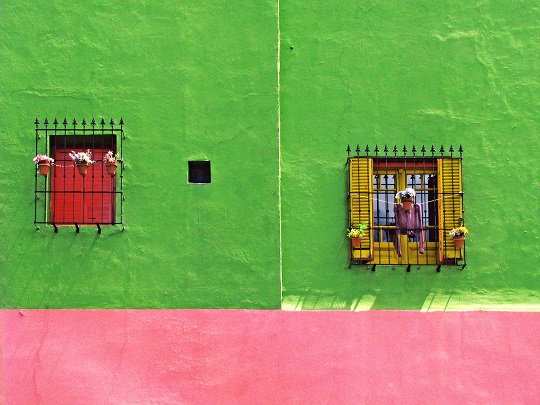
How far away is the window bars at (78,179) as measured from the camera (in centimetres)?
840

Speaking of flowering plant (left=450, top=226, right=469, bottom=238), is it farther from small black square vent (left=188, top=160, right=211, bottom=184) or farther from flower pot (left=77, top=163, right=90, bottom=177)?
A: flower pot (left=77, top=163, right=90, bottom=177)

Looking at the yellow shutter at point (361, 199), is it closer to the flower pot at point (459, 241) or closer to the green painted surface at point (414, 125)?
the green painted surface at point (414, 125)

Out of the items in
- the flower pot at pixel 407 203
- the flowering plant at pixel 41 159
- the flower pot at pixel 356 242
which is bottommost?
the flower pot at pixel 356 242

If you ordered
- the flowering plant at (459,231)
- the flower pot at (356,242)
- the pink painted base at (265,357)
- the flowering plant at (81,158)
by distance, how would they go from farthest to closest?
the flower pot at (356,242), the flowering plant at (459,231), the flowering plant at (81,158), the pink painted base at (265,357)

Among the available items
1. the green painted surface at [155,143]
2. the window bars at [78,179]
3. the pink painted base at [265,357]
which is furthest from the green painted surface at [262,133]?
the pink painted base at [265,357]

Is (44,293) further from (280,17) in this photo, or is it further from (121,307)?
(280,17)

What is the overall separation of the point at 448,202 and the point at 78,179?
4205mm

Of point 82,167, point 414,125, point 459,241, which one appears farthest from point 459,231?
point 82,167

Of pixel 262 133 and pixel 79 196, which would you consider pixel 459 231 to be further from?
pixel 79 196

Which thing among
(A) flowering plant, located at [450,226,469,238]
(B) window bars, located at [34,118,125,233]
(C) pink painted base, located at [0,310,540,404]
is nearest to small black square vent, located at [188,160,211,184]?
(B) window bars, located at [34,118,125,233]

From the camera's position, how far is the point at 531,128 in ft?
28.7

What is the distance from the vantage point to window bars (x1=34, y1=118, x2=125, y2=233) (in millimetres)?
8398

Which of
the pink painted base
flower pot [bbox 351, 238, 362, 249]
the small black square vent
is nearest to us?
the pink painted base

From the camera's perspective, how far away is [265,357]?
802 cm
